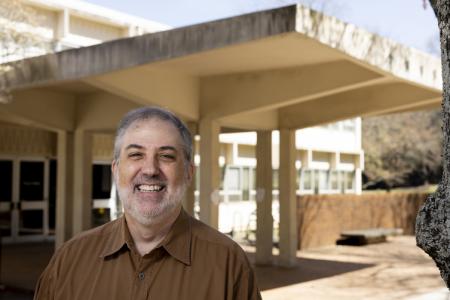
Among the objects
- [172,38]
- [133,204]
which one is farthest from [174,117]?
[172,38]

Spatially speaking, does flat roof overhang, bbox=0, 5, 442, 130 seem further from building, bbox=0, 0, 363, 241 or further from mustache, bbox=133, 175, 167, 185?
mustache, bbox=133, 175, 167, 185

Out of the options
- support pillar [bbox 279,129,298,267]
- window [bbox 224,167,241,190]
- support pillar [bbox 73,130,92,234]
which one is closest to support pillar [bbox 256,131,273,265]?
support pillar [bbox 279,129,298,267]

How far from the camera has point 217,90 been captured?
11.0 m

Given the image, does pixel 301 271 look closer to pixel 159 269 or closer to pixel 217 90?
pixel 217 90

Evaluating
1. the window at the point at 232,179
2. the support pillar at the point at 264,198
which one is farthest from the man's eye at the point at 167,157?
the window at the point at 232,179

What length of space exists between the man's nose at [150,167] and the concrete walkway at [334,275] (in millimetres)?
8196

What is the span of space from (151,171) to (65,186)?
12.1 meters

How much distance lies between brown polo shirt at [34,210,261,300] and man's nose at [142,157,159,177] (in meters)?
0.22

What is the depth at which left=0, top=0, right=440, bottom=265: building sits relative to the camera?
27.0 feet

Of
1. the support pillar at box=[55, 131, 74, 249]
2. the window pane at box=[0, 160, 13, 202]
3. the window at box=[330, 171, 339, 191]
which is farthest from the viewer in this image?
the window at box=[330, 171, 339, 191]

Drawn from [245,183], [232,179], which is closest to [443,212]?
[232,179]

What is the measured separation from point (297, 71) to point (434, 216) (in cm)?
837

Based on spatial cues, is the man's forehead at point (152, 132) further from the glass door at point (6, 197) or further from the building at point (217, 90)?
the glass door at point (6, 197)

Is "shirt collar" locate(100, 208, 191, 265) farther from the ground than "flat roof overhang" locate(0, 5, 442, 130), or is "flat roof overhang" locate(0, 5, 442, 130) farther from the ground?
"flat roof overhang" locate(0, 5, 442, 130)
